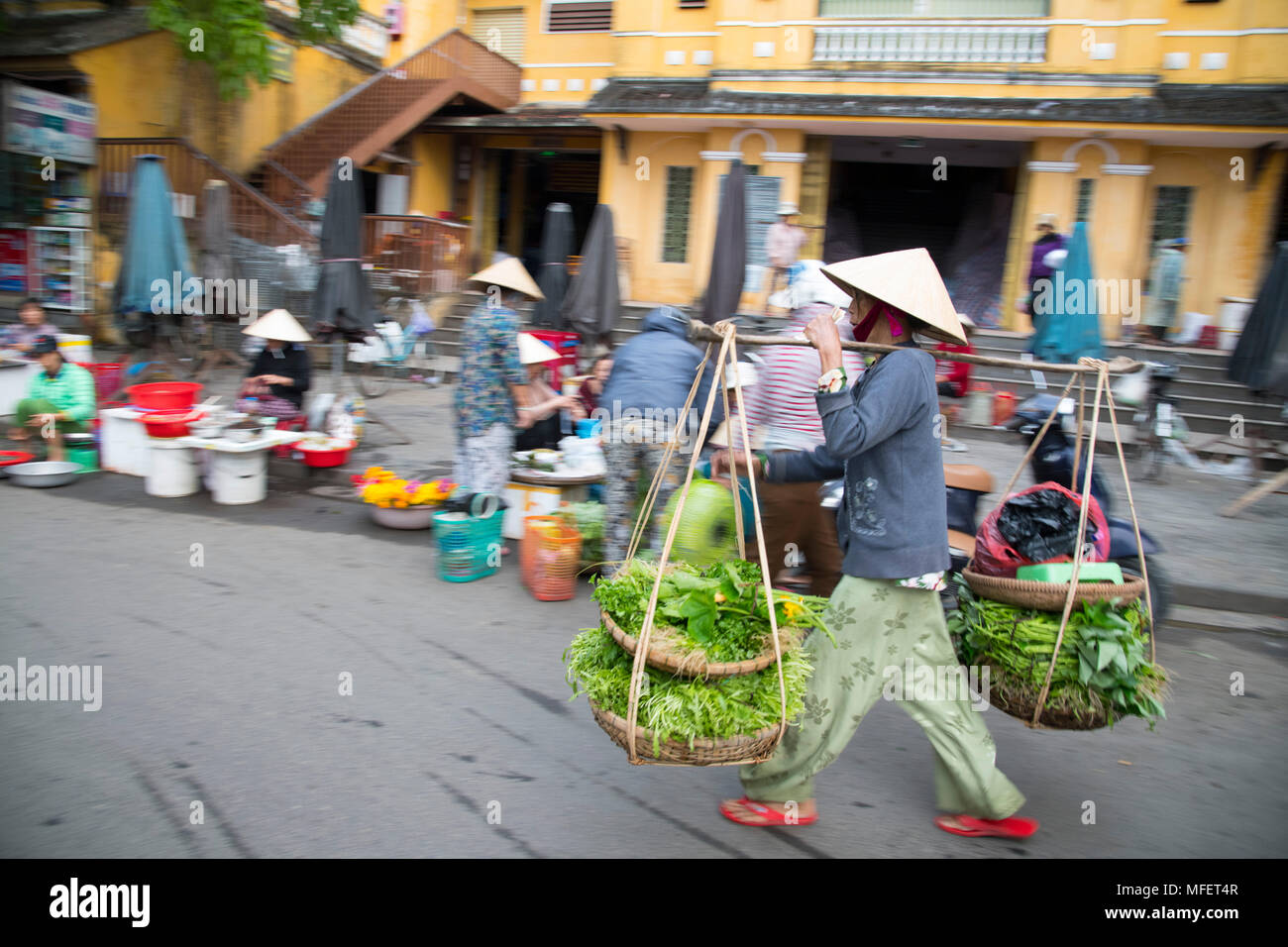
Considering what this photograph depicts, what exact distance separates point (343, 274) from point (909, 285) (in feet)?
24.3

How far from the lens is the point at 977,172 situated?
1648 centimetres

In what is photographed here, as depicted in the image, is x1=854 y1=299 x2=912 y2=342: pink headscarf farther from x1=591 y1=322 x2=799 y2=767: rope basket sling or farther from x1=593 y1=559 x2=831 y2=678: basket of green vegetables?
x1=593 y1=559 x2=831 y2=678: basket of green vegetables

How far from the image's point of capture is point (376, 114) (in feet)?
55.3

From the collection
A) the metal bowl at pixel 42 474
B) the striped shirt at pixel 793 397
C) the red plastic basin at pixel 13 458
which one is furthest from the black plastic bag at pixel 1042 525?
the red plastic basin at pixel 13 458

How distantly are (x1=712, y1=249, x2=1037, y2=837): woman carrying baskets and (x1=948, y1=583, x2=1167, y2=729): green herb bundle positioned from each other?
235mm

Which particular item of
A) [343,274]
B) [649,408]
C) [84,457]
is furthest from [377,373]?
[649,408]

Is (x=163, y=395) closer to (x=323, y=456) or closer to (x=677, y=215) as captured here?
(x=323, y=456)

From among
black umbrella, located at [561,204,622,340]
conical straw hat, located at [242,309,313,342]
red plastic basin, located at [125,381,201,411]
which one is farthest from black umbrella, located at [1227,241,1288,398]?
red plastic basin, located at [125,381,201,411]

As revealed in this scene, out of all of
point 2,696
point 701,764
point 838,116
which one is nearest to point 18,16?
point 838,116

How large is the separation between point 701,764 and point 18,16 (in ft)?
61.7

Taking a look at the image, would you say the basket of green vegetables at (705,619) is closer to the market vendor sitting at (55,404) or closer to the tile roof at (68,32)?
the market vendor sitting at (55,404)

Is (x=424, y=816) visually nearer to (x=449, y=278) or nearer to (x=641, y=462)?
(x=641, y=462)

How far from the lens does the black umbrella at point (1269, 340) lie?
8438 millimetres

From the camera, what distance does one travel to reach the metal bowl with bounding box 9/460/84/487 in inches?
289
